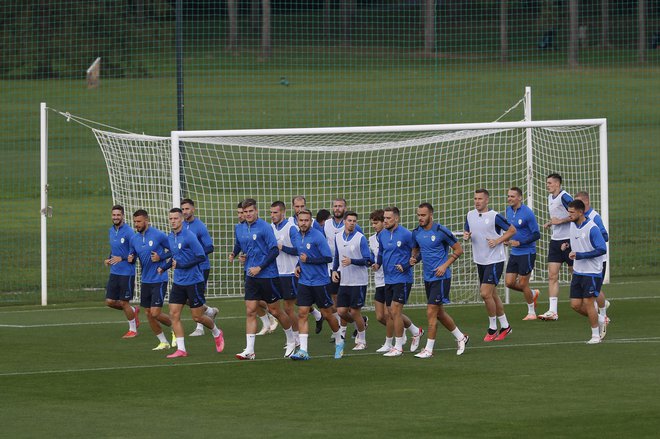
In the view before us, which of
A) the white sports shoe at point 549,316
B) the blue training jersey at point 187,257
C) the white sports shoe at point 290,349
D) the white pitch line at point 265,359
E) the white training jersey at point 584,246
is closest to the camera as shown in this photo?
the white pitch line at point 265,359

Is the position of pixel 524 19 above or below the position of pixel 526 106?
above

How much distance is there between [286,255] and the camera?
19.8 m

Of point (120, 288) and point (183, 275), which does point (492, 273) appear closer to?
point (183, 275)

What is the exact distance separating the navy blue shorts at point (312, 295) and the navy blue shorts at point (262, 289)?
35cm

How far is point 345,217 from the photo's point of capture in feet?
63.0

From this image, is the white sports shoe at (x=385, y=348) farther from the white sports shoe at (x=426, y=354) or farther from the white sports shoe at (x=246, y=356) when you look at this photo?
the white sports shoe at (x=246, y=356)

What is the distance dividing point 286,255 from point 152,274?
6.38 feet

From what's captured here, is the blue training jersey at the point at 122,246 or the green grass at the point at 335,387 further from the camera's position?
the blue training jersey at the point at 122,246

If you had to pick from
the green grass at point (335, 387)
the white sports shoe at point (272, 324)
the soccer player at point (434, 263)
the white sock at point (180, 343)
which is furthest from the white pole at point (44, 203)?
the soccer player at point (434, 263)

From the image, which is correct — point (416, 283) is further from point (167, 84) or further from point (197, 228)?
point (167, 84)

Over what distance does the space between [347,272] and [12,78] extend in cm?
3035

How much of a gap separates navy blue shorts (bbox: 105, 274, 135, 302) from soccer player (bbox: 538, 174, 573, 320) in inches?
254

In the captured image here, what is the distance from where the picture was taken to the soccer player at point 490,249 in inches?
771

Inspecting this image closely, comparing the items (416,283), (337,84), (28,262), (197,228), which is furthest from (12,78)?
(197,228)
